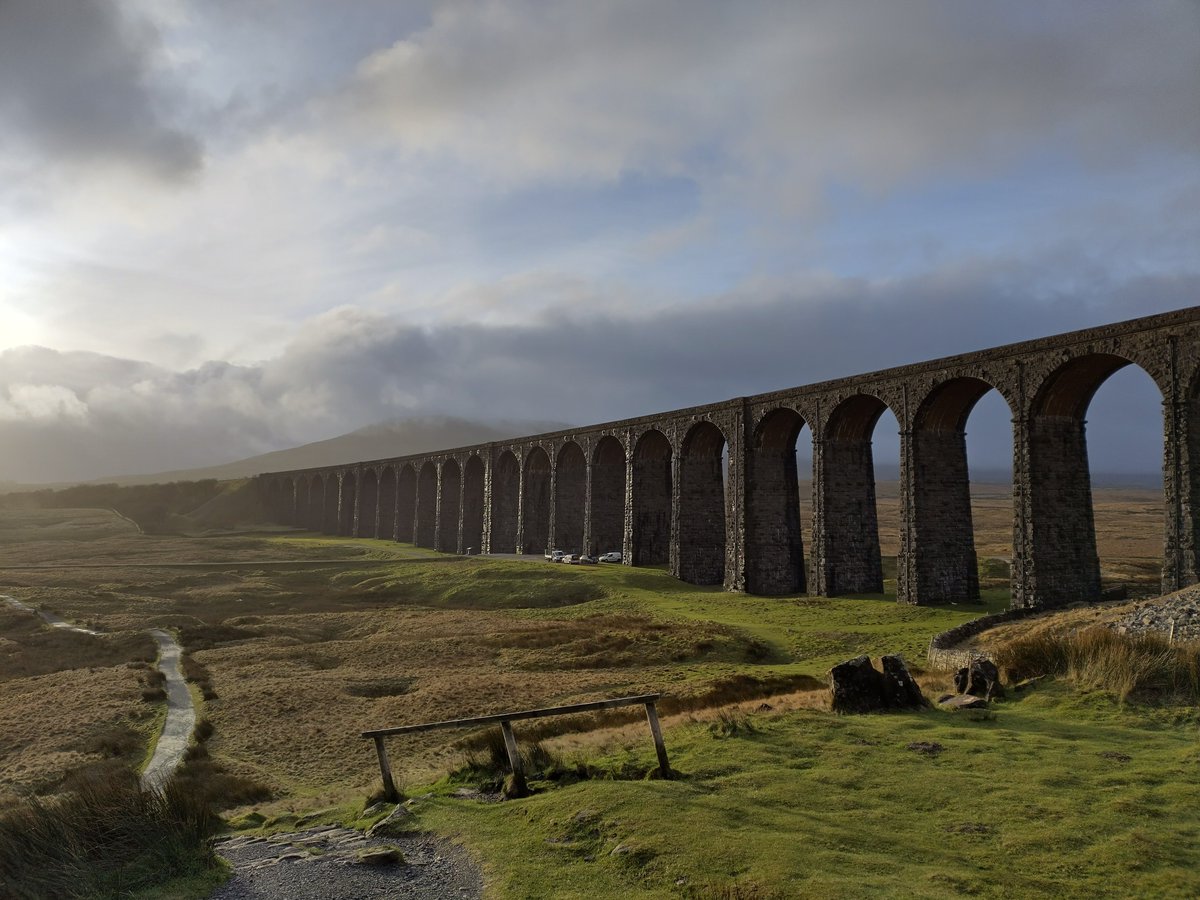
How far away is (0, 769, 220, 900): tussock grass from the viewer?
800 cm

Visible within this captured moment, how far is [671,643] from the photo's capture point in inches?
1122

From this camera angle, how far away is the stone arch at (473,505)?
73500 millimetres

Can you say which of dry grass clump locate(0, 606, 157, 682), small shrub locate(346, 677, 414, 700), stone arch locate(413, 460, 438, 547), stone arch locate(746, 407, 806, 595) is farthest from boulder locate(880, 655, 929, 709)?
stone arch locate(413, 460, 438, 547)

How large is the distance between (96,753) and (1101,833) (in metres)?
18.7

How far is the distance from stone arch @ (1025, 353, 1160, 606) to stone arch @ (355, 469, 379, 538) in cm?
7843

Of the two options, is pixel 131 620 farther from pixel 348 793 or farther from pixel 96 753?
pixel 348 793

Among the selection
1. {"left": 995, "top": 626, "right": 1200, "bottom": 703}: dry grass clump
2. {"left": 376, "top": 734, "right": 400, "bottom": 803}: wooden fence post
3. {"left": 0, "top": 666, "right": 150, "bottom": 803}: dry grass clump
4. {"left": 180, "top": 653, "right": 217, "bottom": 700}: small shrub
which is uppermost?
{"left": 995, "top": 626, "right": 1200, "bottom": 703}: dry grass clump

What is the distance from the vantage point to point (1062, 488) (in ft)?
95.8

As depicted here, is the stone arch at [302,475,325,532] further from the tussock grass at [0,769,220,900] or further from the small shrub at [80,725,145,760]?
the tussock grass at [0,769,220,900]

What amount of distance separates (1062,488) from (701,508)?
21.6 metres

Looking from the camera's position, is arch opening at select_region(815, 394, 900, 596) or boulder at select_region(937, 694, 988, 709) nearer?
boulder at select_region(937, 694, 988, 709)

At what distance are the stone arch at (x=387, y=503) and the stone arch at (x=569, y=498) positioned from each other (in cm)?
3566

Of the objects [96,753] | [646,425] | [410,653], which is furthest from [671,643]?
[646,425]

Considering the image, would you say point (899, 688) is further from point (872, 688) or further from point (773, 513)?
point (773, 513)
